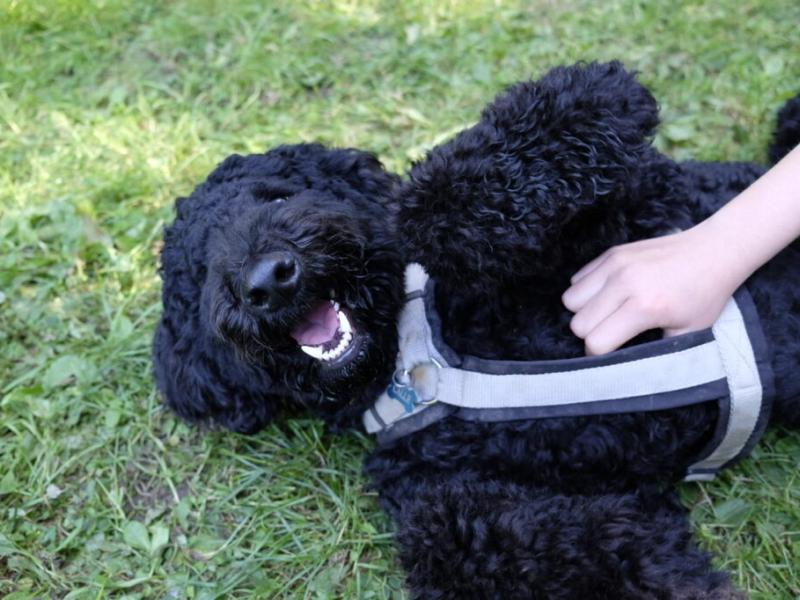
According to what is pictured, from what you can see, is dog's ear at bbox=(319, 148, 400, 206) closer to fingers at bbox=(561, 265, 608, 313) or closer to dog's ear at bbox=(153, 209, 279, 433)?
dog's ear at bbox=(153, 209, 279, 433)

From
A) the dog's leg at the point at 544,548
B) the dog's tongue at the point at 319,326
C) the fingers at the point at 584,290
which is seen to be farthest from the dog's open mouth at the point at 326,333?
the fingers at the point at 584,290

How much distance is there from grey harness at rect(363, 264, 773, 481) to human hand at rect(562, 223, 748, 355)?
0.21ft

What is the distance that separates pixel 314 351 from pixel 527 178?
84 centimetres

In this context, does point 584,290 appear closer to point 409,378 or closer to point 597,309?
point 597,309

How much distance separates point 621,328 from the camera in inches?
90.4

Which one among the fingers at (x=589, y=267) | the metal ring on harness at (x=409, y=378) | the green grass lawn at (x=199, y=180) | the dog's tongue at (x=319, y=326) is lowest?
the green grass lawn at (x=199, y=180)

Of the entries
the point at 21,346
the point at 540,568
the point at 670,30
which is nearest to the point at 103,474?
the point at 21,346

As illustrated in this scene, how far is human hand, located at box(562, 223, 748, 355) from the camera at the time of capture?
89.7 inches

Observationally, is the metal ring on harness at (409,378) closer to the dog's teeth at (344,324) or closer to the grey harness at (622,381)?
the grey harness at (622,381)

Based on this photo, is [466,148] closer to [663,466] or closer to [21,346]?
[663,466]

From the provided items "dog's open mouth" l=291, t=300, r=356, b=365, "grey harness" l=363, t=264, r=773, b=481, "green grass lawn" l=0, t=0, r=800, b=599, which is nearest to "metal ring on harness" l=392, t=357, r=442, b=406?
"grey harness" l=363, t=264, r=773, b=481

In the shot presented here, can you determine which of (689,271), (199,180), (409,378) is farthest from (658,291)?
(199,180)

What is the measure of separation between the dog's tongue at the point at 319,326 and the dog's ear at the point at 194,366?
0.25 m

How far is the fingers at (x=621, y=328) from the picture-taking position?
7.52 feet
